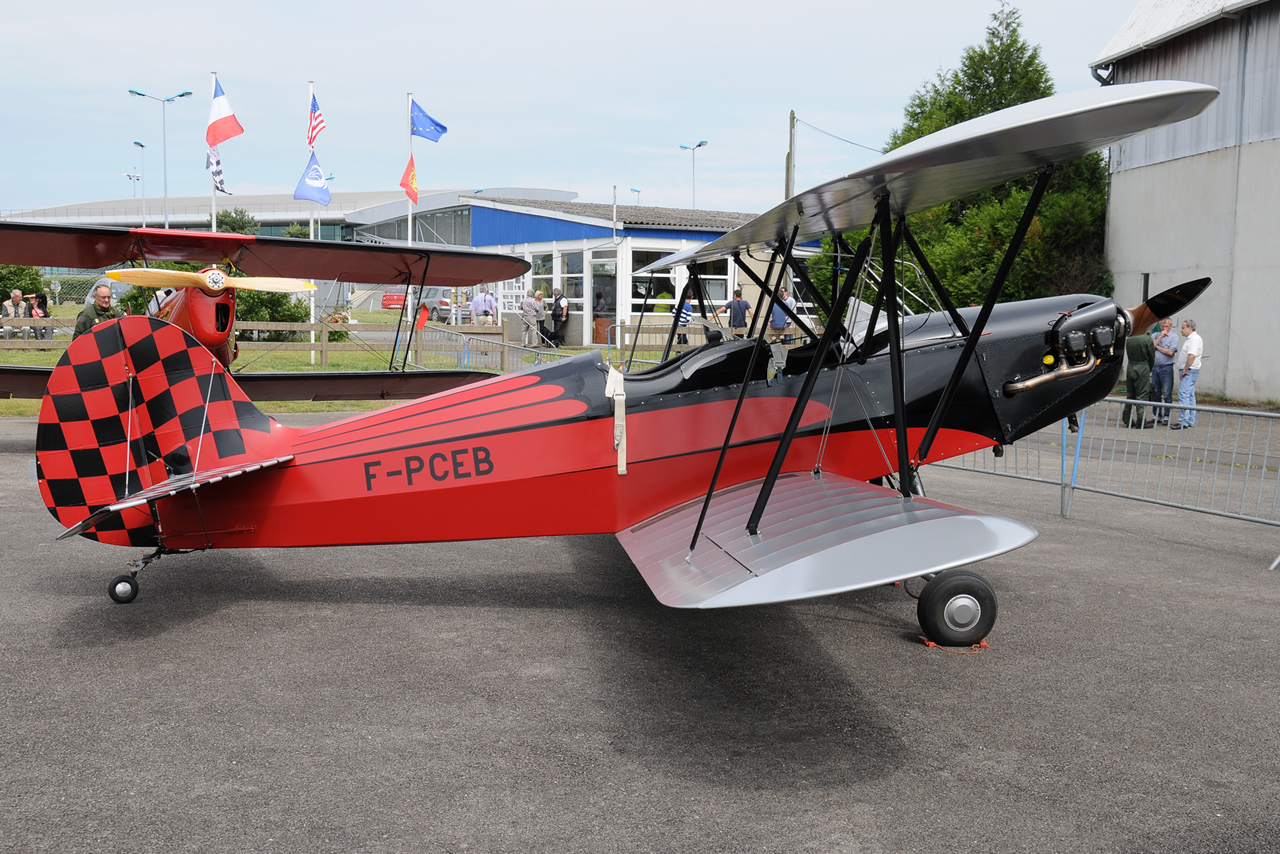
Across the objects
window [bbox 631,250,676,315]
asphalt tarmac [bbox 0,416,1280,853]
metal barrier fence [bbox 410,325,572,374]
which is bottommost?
asphalt tarmac [bbox 0,416,1280,853]

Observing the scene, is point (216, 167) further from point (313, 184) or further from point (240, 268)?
point (240, 268)

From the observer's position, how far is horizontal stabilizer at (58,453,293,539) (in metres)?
4.27

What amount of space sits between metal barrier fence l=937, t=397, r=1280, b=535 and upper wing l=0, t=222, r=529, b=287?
22.3ft

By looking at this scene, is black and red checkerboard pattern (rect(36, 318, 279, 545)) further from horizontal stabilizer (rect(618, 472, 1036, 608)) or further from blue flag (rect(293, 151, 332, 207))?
blue flag (rect(293, 151, 332, 207))

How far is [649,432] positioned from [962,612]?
6.44 ft

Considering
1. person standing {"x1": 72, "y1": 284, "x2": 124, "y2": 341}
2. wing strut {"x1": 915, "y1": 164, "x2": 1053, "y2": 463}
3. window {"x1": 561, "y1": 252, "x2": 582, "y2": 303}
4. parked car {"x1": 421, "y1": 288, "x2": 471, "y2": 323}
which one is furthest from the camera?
parked car {"x1": 421, "y1": 288, "x2": 471, "y2": 323}

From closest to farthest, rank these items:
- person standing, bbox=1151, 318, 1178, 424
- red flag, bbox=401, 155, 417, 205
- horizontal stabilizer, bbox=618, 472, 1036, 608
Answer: horizontal stabilizer, bbox=618, 472, 1036, 608 < person standing, bbox=1151, 318, 1178, 424 < red flag, bbox=401, 155, 417, 205

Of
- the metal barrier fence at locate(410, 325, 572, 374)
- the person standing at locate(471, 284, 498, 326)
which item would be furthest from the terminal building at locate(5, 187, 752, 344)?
the metal barrier fence at locate(410, 325, 572, 374)

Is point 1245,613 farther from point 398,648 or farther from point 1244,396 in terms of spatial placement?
point 1244,396

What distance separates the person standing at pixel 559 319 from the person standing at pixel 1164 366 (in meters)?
16.7

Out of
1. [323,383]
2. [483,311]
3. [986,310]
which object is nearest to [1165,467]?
[986,310]

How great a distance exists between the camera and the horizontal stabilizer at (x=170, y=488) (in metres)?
4.27

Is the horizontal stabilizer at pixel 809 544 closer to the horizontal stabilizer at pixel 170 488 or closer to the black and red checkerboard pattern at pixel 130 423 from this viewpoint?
Answer: the horizontal stabilizer at pixel 170 488

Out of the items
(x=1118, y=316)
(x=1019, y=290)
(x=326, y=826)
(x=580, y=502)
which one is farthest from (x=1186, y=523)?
(x=1019, y=290)
